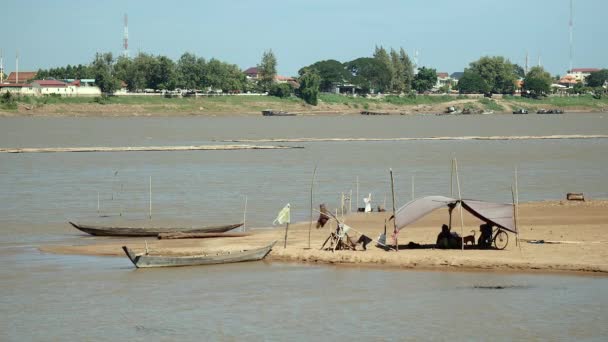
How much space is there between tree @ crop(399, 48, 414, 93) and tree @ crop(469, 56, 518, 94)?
13333mm

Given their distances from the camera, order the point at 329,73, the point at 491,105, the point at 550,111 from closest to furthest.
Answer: the point at 491,105 → the point at 550,111 → the point at 329,73

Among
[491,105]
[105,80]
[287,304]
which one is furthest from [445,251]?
[491,105]

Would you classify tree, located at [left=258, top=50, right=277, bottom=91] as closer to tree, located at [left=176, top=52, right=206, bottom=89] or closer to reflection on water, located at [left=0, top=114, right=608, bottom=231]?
tree, located at [left=176, top=52, right=206, bottom=89]

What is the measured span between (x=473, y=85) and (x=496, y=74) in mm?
7570

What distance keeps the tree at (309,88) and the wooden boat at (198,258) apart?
13536 centimetres

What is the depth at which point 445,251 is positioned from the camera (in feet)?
82.3

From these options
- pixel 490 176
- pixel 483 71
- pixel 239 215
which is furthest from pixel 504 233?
pixel 483 71

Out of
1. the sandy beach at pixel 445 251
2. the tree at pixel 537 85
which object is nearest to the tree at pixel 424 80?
the tree at pixel 537 85

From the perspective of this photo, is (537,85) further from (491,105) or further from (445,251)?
(445,251)

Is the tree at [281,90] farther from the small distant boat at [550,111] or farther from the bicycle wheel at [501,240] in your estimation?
the bicycle wheel at [501,240]

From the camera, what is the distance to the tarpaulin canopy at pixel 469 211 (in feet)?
81.6

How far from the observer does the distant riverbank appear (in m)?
137

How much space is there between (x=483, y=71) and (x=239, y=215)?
163 m

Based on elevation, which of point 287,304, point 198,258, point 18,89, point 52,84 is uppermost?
point 52,84
